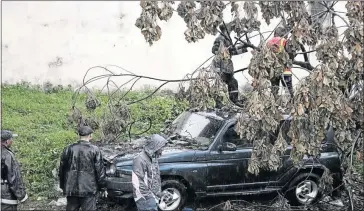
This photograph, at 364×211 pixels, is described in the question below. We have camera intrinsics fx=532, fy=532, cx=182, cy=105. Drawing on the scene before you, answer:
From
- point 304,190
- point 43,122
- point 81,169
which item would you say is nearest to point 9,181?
point 81,169

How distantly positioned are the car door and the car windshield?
19cm

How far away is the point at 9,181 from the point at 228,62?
3.74 m

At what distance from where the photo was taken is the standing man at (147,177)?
22.1ft

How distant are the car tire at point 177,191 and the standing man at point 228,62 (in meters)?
1.80

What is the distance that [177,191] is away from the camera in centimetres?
838

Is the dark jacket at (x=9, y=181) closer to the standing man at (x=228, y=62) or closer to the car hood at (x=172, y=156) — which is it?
the car hood at (x=172, y=156)

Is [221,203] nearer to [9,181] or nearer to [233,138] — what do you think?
[233,138]

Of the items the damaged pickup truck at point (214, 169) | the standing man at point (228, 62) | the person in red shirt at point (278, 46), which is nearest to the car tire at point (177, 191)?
the damaged pickup truck at point (214, 169)

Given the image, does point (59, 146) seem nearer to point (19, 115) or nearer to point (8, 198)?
point (19, 115)

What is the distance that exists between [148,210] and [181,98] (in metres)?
2.79

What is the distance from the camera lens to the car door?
8.62 metres

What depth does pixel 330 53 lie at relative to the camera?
711cm

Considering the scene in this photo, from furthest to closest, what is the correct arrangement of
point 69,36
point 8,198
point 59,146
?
1. point 69,36
2. point 59,146
3. point 8,198

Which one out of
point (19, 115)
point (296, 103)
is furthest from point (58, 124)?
point (296, 103)
